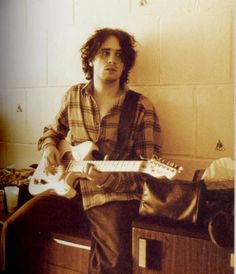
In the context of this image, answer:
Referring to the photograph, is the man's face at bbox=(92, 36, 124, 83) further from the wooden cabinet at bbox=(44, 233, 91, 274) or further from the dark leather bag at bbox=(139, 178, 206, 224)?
the wooden cabinet at bbox=(44, 233, 91, 274)

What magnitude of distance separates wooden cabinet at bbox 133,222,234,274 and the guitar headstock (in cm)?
15

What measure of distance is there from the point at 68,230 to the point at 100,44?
644 millimetres

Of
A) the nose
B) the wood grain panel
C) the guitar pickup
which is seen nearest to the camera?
the wood grain panel

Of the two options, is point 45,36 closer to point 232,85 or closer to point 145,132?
point 145,132

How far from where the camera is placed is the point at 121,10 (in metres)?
1.40

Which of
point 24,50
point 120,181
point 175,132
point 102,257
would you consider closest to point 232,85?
point 175,132

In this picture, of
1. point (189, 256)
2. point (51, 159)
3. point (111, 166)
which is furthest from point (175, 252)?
point (51, 159)

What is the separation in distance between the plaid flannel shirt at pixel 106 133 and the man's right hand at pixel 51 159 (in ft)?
0.10

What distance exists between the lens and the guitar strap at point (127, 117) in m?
1.39

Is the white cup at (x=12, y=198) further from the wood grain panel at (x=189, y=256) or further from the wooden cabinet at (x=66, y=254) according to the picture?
the wood grain panel at (x=189, y=256)

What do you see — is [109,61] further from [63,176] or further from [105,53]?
[63,176]

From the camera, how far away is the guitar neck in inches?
50.8

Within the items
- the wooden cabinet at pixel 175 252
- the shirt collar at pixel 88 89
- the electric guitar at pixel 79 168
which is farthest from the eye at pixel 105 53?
the wooden cabinet at pixel 175 252

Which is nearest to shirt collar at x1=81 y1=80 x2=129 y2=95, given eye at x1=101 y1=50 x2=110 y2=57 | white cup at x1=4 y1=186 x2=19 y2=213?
eye at x1=101 y1=50 x2=110 y2=57
